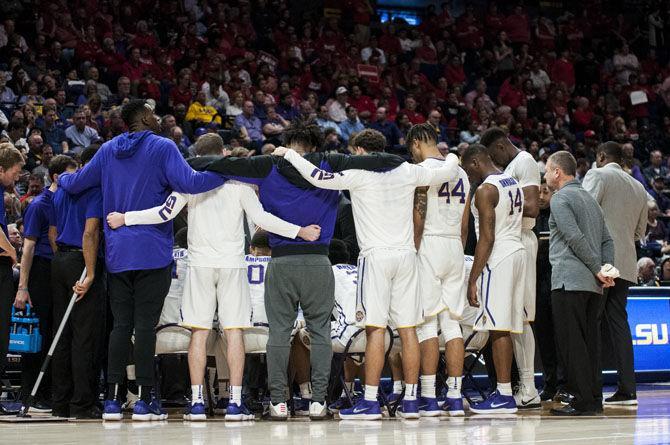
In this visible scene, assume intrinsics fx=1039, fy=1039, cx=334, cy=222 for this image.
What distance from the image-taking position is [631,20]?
25.6 m

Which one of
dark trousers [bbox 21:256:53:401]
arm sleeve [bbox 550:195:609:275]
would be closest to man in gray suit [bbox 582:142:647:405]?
A: arm sleeve [bbox 550:195:609:275]

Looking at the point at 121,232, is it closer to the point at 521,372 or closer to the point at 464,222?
the point at 464,222

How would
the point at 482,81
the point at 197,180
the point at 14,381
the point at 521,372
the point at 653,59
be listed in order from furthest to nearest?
the point at 653,59
the point at 482,81
the point at 14,381
the point at 521,372
the point at 197,180

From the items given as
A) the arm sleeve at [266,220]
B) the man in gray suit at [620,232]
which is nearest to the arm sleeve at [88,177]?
the arm sleeve at [266,220]

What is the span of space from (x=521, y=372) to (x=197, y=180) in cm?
311

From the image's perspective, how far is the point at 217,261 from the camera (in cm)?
738

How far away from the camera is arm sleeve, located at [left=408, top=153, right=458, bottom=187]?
296 inches

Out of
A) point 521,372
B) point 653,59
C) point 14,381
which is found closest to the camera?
point 521,372

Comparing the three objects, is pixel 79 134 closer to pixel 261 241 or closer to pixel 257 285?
pixel 261 241

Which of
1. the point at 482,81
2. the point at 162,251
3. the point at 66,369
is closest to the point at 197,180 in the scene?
the point at 162,251

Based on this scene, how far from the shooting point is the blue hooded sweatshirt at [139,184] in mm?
7266

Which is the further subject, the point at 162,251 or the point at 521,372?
the point at 521,372

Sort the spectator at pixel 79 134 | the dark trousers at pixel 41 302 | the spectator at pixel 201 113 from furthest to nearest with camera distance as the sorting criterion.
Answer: the spectator at pixel 201 113 < the spectator at pixel 79 134 < the dark trousers at pixel 41 302

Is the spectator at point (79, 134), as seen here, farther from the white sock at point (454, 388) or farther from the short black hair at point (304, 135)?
the white sock at point (454, 388)
